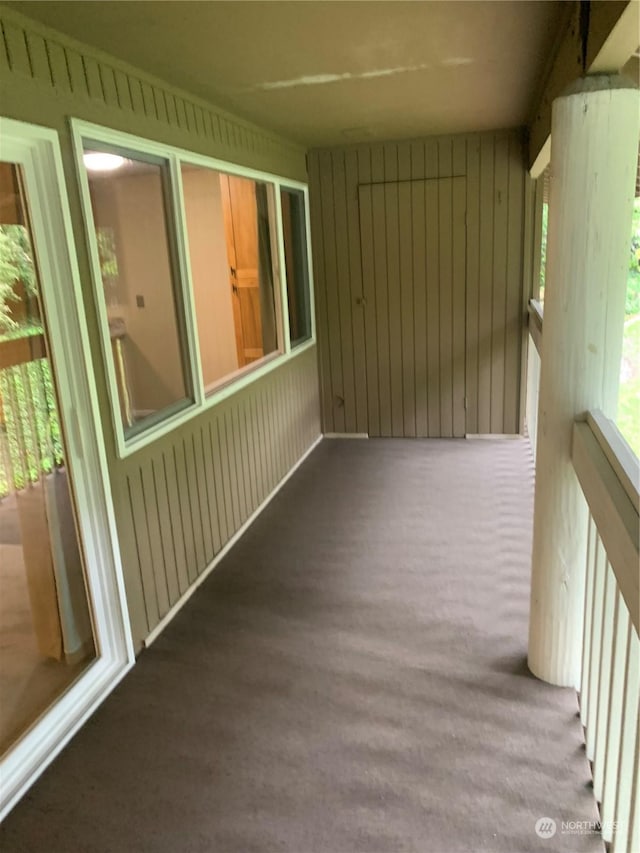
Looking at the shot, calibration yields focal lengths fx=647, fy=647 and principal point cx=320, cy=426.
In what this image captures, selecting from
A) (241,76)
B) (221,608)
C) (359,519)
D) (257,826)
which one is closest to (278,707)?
(257,826)

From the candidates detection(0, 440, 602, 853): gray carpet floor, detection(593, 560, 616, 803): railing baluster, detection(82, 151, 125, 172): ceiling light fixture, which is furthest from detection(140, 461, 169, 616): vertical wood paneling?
detection(593, 560, 616, 803): railing baluster

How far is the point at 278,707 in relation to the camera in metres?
2.37

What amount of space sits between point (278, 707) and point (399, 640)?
2.03ft

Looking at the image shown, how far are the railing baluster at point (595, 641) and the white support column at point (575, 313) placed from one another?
238mm

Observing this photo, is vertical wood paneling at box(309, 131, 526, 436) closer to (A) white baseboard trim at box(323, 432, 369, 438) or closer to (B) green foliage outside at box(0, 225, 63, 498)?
(A) white baseboard trim at box(323, 432, 369, 438)

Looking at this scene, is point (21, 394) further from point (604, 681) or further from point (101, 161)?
point (604, 681)

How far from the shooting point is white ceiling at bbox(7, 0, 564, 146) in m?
2.05

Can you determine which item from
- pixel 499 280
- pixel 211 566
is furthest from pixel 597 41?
pixel 499 280

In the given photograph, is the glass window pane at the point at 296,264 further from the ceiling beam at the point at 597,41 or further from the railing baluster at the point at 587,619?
the railing baluster at the point at 587,619

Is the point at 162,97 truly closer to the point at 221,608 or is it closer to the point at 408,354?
the point at 221,608

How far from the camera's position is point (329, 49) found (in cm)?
247

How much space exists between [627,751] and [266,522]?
268cm

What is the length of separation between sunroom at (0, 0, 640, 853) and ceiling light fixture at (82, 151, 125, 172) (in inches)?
0.6

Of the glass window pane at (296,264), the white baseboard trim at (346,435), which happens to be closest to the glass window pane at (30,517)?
the glass window pane at (296,264)
